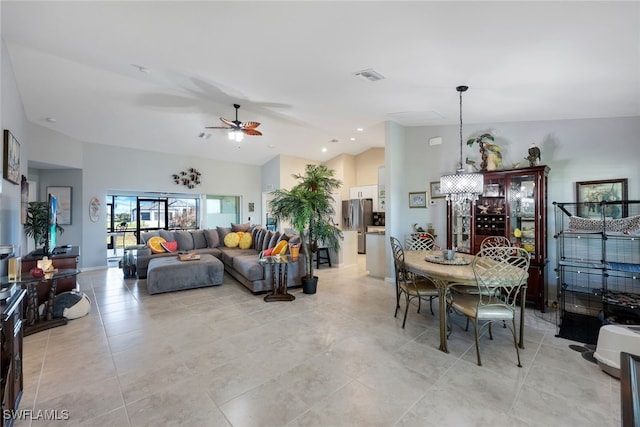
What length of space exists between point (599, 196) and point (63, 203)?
978cm

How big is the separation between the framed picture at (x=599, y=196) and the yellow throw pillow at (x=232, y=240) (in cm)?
634

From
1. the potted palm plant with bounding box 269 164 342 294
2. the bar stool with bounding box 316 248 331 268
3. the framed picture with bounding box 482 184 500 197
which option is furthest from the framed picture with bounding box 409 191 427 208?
the bar stool with bounding box 316 248 331 268

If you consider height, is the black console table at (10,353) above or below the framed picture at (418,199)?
below

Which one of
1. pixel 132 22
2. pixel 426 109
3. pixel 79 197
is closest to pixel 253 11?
pixel 132 22

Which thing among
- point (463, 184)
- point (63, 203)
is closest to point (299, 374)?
point (463, 184)

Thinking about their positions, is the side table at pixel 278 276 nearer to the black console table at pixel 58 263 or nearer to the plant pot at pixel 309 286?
the plant pot at pixel 309 286

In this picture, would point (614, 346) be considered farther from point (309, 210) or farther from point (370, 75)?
point (309, 210)

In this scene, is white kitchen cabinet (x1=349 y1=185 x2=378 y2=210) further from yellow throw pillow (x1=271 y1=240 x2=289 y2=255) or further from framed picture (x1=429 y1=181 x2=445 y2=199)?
yellow throw pillow (x1=271 y1=240 x2=289 y2=255)

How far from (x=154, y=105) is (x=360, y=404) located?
565 centimetres

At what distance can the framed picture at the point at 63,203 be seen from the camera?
614 centimetres

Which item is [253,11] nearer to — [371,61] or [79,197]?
[371,61]

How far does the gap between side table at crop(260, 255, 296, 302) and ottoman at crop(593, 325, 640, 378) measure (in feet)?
11.1

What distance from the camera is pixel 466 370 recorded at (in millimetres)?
2324

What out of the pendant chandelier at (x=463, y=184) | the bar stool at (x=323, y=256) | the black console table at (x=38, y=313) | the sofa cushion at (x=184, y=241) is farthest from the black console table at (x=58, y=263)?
the pendant chandelier at (x=463, y=184)
